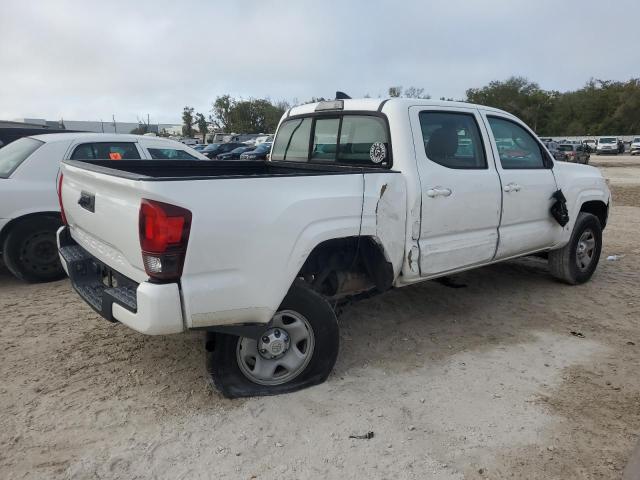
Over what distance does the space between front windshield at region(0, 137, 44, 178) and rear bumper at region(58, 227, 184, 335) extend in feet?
8.06

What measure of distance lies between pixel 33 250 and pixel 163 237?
12.0 feet

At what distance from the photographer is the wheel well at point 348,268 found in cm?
354

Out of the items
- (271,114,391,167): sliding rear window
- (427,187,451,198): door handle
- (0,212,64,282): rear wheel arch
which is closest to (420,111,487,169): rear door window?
(427,187,451,198): door handle

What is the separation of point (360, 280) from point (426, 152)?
111 cm

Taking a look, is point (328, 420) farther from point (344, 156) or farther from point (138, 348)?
point (344, 156)

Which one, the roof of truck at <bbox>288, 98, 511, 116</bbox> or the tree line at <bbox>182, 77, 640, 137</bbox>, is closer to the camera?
the roof of truck at <bbox>288, 98, 511, 116</bbox>

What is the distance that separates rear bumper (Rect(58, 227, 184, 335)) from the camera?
2668 mm

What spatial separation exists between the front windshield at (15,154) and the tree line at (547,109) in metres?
61.0

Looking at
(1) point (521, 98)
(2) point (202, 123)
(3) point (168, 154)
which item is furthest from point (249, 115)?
(3) point (168, 154)

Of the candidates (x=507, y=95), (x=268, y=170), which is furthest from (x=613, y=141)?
(x=268, y=170)

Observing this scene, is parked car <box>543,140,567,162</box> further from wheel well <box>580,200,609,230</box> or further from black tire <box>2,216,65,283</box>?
black tire <box>2,216,65,283</box>

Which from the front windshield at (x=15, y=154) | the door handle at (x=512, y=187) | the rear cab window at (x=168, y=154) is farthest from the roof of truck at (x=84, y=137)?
the door handle at (x=512, y=187)

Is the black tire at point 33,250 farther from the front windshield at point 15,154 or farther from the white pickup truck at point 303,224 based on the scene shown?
the white pickup truck at point 303,224

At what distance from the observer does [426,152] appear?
385 centimetres
